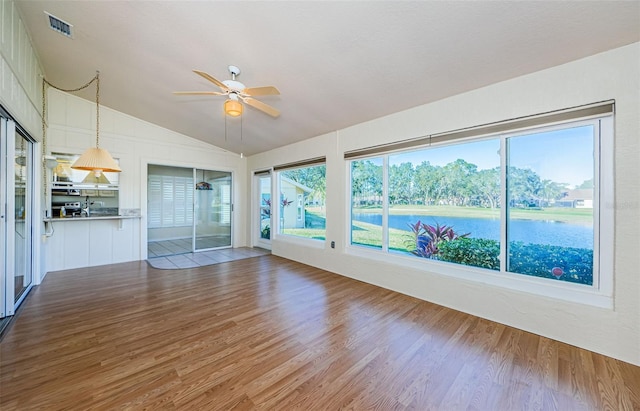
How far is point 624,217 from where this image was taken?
80.0 inches

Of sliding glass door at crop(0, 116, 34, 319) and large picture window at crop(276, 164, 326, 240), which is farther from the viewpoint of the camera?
large picture window at crop(276, 164, 326, 240)

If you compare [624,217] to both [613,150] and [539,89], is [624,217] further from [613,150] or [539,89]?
[539,89]

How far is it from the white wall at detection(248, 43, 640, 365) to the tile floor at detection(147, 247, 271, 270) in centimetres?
326

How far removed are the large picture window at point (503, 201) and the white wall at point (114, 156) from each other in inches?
182

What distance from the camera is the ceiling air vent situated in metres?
2.65

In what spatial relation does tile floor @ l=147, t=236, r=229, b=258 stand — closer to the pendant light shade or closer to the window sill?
the window sill

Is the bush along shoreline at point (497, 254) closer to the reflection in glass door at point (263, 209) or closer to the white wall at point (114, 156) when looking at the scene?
the reflection in glass door at point (263, 209)

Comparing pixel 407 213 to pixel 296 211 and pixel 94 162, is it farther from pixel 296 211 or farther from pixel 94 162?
pixel 94 162

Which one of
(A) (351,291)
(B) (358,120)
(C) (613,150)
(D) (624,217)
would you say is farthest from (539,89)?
(A) (351,291)

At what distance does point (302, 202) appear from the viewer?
215 inches

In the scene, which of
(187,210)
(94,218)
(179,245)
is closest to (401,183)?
(94,218)

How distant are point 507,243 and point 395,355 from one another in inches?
71.3

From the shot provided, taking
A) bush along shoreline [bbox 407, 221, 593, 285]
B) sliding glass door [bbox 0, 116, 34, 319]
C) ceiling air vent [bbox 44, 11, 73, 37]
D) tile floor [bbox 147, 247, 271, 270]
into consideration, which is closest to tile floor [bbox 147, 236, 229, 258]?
tile floor [bbox 147, 247, 271, 270]

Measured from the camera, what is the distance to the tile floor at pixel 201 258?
189 inches
